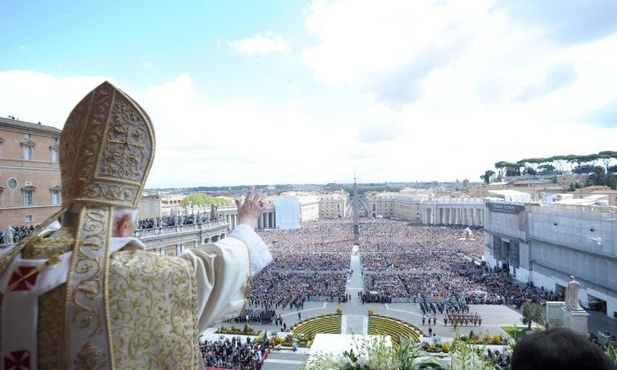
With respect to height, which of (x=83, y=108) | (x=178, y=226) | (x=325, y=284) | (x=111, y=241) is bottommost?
(x=325, y=284)

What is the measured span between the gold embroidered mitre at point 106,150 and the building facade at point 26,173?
24768 millimetres

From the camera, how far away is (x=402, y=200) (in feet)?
403

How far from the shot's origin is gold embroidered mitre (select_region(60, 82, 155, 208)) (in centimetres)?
200

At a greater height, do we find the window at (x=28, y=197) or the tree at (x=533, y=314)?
the window at (x=28, y=197)

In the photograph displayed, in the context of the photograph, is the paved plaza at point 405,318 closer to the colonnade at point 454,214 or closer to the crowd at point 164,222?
the crowd at point 164,222

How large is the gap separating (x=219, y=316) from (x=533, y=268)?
38.6 meters

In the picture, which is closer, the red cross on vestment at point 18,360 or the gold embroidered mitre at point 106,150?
the red cross on vestment at point 18,360

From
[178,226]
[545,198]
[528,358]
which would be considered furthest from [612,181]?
[528,358]

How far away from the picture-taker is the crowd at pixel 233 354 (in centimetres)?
1656

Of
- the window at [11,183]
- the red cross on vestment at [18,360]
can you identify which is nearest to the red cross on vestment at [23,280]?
the red cross on vestment at [18,360]

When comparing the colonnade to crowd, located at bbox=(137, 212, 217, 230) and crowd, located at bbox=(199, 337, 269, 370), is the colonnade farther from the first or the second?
crowd, located at bbox=(199, 337, 269, 370)

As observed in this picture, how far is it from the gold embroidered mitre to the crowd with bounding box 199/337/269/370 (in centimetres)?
A: 1536

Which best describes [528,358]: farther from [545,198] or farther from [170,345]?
[545,198]

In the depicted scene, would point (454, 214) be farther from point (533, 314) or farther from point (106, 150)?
point (106, 150)
